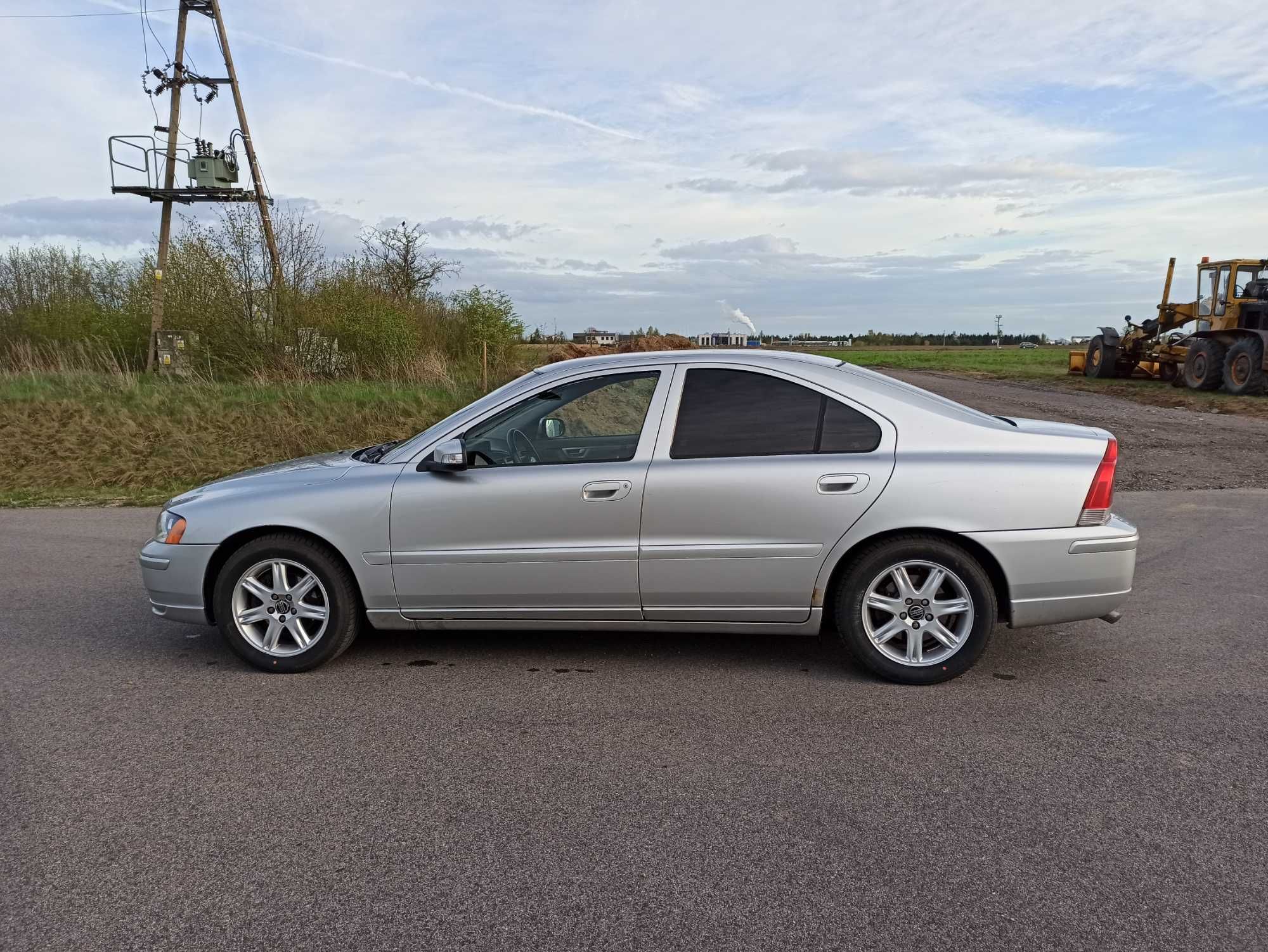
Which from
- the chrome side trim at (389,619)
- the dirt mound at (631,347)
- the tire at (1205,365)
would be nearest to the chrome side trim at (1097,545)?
the chrome side trim at (389,619)

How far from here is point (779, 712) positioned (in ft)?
14.1

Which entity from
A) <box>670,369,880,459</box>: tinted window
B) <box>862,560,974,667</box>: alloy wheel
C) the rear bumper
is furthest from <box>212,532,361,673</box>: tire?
the rear bumper

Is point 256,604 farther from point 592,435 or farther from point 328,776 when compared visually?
point 592,435

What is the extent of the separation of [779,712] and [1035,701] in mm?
1175

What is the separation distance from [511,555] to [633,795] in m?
1.54

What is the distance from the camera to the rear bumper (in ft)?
14.8

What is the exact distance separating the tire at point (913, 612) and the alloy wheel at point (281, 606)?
258 cm

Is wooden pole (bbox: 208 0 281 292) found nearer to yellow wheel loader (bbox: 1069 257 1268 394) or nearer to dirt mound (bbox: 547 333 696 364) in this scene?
dirt mound (bbox: 547 333 696 364)

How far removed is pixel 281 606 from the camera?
489 cm

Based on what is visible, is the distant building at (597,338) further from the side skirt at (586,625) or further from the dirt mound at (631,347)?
the side skirt at (586,625)

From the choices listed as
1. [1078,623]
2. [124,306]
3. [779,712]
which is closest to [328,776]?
[779,712]

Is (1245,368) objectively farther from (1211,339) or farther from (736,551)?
(736,551)

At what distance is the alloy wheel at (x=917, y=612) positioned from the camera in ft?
14.9

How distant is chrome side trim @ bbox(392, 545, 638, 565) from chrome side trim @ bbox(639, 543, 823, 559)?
0.35 ft
